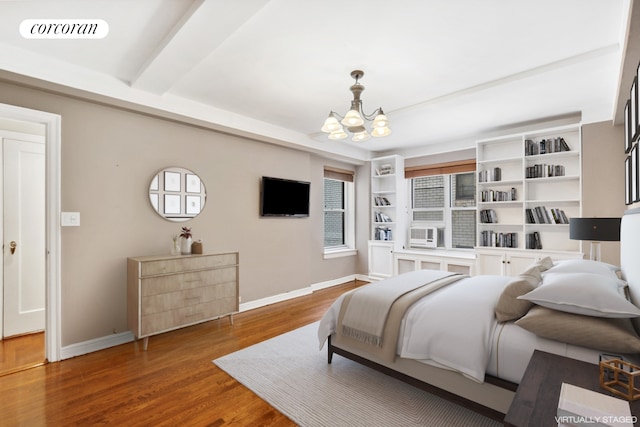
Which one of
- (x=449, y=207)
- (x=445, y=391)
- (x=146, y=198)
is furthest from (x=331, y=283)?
(x=445, y=391)

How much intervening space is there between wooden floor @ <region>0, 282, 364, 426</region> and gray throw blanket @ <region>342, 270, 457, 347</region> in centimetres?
78

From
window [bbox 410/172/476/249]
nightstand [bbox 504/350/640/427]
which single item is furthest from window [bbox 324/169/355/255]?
nightstand [bbox 504/350/640/427]

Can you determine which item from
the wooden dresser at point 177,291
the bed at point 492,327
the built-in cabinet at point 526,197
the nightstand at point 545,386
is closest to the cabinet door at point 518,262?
the built-in cabinet at point 526,197

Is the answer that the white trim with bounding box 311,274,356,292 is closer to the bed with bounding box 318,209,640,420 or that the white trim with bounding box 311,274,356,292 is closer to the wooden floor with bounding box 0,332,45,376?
the bed with bounding box 318,209,640,420

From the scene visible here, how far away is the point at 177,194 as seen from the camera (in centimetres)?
348

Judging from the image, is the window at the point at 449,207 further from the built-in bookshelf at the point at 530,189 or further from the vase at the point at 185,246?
the vase at the point at 185,246

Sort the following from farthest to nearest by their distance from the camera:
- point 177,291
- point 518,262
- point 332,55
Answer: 1. point 518,262
2. point 177,291
3. point 332,55

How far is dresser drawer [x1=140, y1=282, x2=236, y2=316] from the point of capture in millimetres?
2908

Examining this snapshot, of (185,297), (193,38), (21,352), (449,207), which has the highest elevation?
(193,38)

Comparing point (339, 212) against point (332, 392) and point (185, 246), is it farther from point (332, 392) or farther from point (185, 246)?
point (332, 392)

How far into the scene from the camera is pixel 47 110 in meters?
2.66

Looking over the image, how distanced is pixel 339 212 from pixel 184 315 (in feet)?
11.9

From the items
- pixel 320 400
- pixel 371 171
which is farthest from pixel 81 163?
pixel 371 171

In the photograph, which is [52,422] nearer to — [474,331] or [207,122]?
[474,331]
